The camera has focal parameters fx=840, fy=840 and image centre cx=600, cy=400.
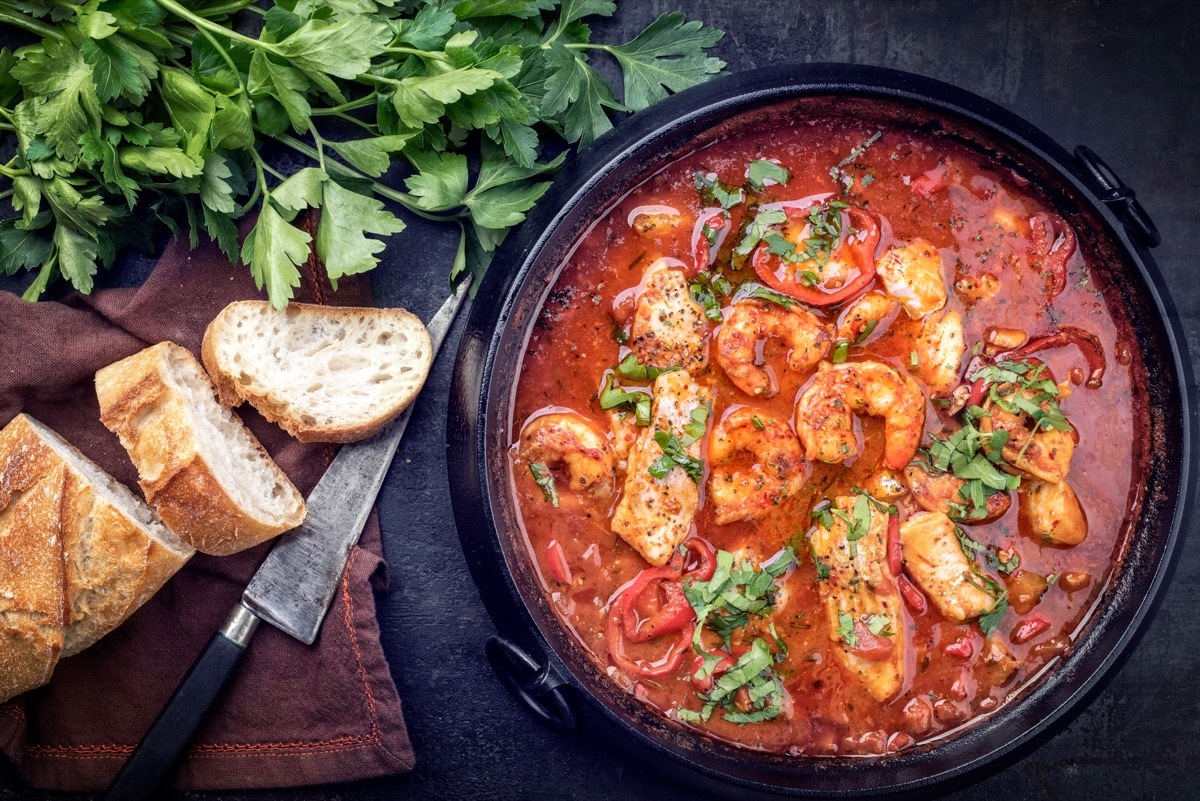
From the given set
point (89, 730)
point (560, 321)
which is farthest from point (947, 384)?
point (89, 730)

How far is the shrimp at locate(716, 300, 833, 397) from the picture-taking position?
7.61 feet

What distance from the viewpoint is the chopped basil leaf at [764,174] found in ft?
7.72

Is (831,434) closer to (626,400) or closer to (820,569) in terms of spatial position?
(820,569)

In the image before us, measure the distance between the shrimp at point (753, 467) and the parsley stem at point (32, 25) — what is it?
82.9 inches

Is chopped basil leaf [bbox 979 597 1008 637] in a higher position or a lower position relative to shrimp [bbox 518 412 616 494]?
higher

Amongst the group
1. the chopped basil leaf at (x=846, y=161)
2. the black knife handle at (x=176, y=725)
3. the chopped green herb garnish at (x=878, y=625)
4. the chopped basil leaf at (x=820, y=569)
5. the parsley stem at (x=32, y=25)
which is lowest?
the black knife handle at (x=176, y=725)

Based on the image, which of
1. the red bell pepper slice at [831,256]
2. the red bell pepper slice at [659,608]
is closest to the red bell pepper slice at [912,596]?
the red bell pepper slice at [659,608]

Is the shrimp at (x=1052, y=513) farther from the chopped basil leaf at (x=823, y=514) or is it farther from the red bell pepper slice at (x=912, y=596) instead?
the chopped basil leaf at (x=823, y=514)

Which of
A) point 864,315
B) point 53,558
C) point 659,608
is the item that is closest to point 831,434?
point 864,315

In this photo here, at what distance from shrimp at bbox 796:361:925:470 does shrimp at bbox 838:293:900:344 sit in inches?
3.5

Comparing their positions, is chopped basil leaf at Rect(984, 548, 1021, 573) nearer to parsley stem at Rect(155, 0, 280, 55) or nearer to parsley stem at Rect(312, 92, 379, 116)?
parsley stem at Rect(312, 92, 379, 116)

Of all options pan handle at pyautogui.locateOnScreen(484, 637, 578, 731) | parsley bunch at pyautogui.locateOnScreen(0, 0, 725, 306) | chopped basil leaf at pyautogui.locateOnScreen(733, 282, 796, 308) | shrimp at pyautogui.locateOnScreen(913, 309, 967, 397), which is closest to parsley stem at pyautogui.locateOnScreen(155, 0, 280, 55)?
parsley bunch at pyautogui.locateOnScreen(0, 0, 725, 306)

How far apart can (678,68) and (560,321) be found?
0.83 m

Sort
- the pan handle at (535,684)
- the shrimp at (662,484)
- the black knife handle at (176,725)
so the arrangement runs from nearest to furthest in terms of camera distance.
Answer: the pan handle at (535,684) → the shrimp at (662,484) → the black knife handle at (176,725)
